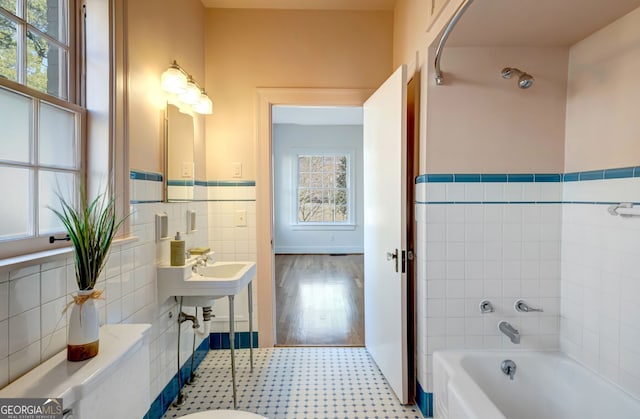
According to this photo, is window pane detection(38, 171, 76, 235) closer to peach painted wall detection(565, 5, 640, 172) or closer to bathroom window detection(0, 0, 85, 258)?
bathroom window detection(0, 0, 85, 258)

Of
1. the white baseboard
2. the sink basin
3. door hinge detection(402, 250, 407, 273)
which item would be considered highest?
door hinge detection(402, 250, 407, 273)

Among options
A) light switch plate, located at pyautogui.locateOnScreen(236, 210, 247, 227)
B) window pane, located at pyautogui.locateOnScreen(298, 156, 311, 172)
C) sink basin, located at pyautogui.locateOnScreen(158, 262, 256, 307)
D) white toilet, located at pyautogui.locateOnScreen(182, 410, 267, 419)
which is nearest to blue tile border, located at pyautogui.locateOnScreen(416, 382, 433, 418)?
white toilet, located at pyautogui.locateOnScreen(182, 410, 267, 419)

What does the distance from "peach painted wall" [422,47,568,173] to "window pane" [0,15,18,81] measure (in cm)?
168

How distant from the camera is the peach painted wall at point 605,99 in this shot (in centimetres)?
131

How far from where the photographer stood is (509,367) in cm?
159

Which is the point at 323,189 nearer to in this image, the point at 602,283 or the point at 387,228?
the point at 387,228

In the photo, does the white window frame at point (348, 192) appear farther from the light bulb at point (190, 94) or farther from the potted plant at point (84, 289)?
the potted plant at point (84, 289)

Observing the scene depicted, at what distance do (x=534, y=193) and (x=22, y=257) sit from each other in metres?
2.17

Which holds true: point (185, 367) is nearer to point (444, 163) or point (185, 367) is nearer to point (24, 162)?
point (24, 162)

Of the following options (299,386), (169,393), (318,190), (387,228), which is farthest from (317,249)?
(169,393)

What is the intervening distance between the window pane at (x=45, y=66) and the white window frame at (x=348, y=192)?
5.01 m

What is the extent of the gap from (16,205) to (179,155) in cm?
101

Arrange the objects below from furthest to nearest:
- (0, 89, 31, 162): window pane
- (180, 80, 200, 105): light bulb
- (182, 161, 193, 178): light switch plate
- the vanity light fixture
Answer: (182, 161, 193, 178): light switch plate → (180, 80, 200, 105): light bulb → the vanity light fixture → (0, 89, 31, 162): window pane

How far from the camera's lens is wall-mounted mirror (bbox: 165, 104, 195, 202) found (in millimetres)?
1845
